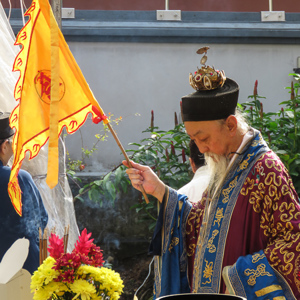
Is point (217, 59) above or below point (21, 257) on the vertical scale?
above

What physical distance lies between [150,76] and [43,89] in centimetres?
392

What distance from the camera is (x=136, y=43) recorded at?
21.1ft

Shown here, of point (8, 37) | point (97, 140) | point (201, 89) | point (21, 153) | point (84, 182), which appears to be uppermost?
point (8, 37)

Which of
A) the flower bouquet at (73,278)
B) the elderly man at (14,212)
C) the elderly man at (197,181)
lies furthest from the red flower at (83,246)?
the elderly man at (14,212)

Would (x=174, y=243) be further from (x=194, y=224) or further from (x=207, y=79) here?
(x=207, y=79)

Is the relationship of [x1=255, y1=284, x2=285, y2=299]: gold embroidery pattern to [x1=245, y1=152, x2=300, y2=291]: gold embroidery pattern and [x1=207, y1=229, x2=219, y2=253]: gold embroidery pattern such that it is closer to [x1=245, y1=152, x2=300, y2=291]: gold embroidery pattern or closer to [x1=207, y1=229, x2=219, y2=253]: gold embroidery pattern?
[x1=245, y1=152, x2=300, y2=291]: gold embroidery pattern

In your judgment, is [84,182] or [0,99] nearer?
[0,99]

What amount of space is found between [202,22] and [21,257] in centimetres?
468

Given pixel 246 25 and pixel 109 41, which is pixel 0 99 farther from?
pixel 246 25

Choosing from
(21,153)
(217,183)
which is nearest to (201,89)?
(217,183)

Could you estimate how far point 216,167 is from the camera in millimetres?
2652

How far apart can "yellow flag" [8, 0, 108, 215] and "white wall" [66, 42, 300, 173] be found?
3.61 meters

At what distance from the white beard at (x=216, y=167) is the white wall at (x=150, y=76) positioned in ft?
11.8

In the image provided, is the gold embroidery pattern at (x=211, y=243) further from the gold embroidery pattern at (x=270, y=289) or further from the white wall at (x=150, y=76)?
the white wall at (x=150, y=76)
